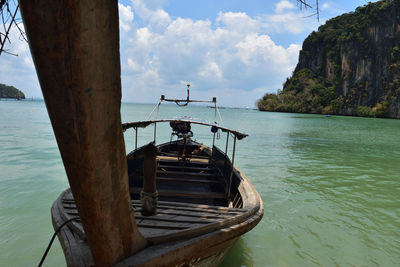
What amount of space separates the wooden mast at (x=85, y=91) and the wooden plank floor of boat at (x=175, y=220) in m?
0.85

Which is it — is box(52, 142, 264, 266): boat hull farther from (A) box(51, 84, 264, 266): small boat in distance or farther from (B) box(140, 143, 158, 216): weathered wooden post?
(B) box(140, 143, 158, 216): weathered wooden post

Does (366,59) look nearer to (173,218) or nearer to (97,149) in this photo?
(173,218)

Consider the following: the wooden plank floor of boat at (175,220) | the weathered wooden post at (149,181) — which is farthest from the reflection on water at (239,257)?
the weathered wooden post at (149,181)

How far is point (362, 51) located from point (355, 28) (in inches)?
349

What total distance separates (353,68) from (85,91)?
297 feet

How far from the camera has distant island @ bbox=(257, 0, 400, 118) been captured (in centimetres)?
6531

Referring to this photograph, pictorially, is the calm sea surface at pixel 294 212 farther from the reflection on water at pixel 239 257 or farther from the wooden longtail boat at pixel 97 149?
the wooden longtail boat at pixel 97 149

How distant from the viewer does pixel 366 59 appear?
70125mm

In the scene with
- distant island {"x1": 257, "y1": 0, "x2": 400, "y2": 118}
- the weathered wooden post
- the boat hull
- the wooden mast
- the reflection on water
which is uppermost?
distant island {"x1": 257, "y1": 0, "x2": 400, "y2": 118}

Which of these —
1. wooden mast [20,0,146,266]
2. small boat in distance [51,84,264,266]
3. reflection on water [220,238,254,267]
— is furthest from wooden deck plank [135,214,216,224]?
reflection on water [220,238,254,267]

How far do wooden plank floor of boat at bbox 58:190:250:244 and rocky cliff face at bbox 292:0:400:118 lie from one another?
3083 inches

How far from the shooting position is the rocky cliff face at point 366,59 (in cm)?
6419

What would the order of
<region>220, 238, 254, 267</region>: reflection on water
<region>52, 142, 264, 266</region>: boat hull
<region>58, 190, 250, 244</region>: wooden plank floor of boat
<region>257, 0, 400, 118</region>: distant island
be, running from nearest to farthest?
<region>52, 142, 264, 266</region>: boat hull < <region>58, 190, 250, 244</region>: wooden plank floor of boat < <region>220, 238, 254, 267</region>: reflection on water < <region>257, 0, 400, 118</region>: distant island

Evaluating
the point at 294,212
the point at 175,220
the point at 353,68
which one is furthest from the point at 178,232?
the point at 353,68
